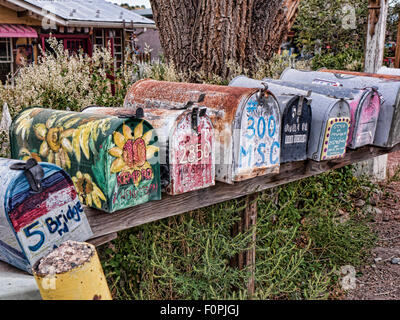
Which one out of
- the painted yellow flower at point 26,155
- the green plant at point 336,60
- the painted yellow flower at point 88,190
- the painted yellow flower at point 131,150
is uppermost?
the green plant at point 336,60

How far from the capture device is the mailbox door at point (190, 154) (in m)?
1.72

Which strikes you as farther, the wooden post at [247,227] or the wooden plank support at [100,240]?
the wooden post at [247,227]

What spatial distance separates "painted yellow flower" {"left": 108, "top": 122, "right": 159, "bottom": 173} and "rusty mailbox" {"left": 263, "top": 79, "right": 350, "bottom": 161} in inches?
41.4

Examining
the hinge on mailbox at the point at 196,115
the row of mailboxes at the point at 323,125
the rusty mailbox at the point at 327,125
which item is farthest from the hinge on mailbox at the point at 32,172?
the rusty mailbox at the point at 327,125

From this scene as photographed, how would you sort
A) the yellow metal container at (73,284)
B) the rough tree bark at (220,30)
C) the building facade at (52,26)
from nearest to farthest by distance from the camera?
the yellow metal container at (73,284) → the rough tree bark at (220,30) → the building facade at (52,26)

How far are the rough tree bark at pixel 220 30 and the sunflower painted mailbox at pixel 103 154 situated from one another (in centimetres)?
191

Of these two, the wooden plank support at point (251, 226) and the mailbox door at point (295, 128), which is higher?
the mailbox door at point (295, 128)

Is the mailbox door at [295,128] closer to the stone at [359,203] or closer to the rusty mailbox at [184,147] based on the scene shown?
the rusty mailbox at [184,147]

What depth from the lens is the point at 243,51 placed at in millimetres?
3502

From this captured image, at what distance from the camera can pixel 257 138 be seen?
1.99 m

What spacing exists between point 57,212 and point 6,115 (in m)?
0.95

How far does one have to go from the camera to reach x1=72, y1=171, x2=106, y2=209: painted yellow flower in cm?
156

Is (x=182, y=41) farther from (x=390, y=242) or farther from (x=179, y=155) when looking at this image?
(x=390, y=242)

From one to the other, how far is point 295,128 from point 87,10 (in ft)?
31.1
